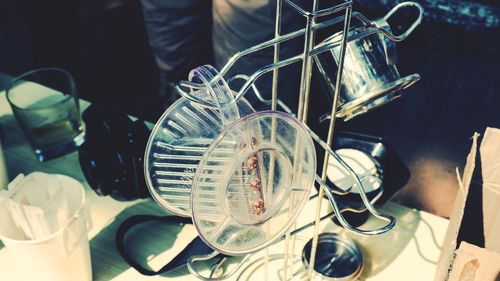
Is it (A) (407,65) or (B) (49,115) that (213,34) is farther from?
(A) (407,65)

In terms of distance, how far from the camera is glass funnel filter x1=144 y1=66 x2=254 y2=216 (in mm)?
636

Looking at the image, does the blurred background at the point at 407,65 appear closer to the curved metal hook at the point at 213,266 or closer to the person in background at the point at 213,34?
the person in background at the point at 213,34

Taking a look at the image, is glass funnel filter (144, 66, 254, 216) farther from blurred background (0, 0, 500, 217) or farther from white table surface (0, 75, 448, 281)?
blurred background (0, 0, 500, 217)

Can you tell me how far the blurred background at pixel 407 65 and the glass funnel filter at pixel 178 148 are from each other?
3.02 feet

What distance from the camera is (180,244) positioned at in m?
0.88

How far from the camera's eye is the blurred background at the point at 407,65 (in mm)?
1607

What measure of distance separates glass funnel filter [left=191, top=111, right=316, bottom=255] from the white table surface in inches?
11.2

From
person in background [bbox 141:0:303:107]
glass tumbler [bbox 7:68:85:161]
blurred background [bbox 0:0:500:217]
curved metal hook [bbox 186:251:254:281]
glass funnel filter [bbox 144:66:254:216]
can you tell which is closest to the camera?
glass funnel filter [bbox 144:66:254:216]

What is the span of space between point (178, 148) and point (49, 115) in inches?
20.8

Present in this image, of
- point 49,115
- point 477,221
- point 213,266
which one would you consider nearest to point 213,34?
point 49,115

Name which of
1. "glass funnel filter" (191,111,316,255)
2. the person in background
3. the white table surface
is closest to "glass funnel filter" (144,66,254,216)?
"glass funnel filter" (191,111,316,255)

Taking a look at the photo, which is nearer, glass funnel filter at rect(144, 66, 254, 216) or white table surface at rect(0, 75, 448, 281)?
glass funnel filter at rect(144, 66, 254, 216)

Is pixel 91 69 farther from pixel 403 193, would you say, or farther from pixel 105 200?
pixel 403 193

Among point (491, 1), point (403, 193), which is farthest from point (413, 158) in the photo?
point (491, 1)
